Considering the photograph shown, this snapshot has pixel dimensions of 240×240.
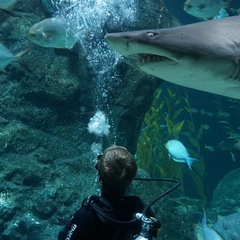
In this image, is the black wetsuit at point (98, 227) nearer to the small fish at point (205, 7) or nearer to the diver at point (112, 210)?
the diver at point (112, 210)

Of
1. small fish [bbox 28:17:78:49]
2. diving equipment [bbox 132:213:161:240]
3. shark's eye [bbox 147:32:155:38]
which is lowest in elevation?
small fish [bbox 28:17:78:49]

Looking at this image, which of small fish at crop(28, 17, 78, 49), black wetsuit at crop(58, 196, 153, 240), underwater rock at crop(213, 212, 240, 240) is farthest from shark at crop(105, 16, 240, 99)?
underwater rock at crop(213, 212, 240, 240)

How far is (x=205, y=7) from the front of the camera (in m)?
6.43

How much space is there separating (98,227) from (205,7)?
5835 millimetres

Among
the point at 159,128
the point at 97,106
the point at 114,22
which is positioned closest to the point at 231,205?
the point at 159,128

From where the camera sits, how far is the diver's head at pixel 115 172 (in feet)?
5.70

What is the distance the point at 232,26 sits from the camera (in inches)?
86.1

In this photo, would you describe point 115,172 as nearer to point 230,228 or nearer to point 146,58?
point 146,58

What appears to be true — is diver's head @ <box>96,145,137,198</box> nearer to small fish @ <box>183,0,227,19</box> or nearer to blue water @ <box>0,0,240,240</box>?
blue water @ <box>0,0,240,240</box>

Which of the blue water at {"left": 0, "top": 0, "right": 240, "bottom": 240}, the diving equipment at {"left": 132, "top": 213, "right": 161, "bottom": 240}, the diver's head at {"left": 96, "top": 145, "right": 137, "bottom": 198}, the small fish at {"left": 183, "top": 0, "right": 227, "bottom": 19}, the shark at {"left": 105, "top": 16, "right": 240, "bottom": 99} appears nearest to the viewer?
the diving equipment at {"left": 132, "top": 213, "right": 161, "bottom": 240}

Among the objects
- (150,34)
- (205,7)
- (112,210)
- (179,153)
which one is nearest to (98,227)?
(112,210)

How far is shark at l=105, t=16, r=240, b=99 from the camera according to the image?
1877 millimetres

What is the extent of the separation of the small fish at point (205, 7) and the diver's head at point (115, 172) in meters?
5.49

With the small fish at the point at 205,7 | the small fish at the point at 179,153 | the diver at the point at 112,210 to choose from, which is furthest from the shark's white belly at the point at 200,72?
the small fish at the point at 179,153
